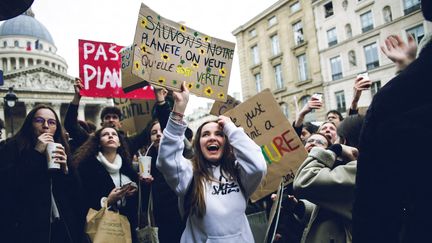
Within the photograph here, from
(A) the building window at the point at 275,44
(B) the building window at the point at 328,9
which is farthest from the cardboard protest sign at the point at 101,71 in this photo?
(A) the building window at the point at 275,44

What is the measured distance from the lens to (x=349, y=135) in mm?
2307

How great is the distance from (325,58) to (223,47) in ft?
79.3

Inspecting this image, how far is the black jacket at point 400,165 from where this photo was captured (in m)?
1.03

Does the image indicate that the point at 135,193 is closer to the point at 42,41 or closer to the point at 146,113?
the point at 146,113

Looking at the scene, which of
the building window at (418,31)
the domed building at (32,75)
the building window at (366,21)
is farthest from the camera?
the domed building at (32,75)

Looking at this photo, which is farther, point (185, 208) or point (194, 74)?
point (194, 74)

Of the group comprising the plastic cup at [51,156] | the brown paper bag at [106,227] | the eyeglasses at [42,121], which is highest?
the eyeglasses at [42,121]

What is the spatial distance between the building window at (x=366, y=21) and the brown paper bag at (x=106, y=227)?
78.6 ft

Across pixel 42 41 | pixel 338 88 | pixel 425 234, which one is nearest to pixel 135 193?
pixel 425 234

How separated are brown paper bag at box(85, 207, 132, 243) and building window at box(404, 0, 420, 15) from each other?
73.7ft

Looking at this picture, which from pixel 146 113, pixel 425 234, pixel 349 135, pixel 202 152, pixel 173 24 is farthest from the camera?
pixel 146 113

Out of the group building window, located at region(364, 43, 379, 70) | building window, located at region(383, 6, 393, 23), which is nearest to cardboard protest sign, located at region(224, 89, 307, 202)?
building window, located at region(364, 43, 379, 70)

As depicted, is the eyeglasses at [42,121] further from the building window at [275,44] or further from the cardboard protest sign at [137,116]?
the building window at [275,44]

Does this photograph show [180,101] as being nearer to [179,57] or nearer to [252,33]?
[179,57]
